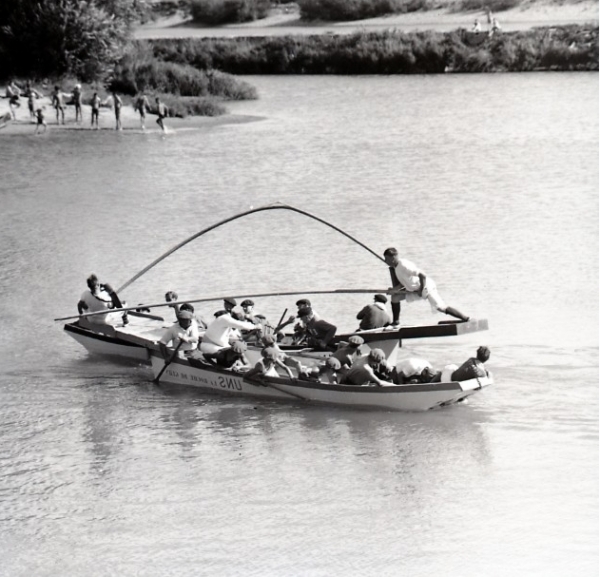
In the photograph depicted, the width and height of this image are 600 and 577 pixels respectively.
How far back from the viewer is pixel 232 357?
15.3m

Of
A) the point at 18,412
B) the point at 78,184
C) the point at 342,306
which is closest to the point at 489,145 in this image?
the point at 78,184

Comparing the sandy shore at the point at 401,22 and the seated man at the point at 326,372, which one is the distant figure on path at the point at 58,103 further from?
the seated man at the point at 326,372

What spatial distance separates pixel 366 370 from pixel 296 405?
1.31 m

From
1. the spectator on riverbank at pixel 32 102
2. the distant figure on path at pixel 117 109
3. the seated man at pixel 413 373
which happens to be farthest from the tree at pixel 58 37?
the seated man at pixel 413 373

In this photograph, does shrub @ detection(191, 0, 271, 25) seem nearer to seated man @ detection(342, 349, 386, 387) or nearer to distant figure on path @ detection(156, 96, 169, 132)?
distant figure on path @ detection(156, 96, 169, 132)

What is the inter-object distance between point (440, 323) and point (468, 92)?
1191 inches

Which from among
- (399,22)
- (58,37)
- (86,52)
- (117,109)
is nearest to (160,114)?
(117,109)

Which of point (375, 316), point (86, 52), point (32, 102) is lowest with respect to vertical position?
point (375, 316)

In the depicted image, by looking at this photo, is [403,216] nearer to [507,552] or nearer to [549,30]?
[507,552]

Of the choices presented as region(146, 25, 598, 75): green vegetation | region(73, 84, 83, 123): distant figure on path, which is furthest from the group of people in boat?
region(146, 25, 598, 75): green vegetation

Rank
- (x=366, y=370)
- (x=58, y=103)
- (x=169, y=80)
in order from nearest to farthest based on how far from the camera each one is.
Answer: (x=366, y=370) < (x=58, y=103) < (x=169, y=80)

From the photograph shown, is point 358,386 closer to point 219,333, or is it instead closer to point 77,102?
point 219,333

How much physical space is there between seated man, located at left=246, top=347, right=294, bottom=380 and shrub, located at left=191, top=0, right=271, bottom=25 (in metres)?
37.7

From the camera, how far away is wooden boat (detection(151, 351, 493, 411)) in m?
14.1
